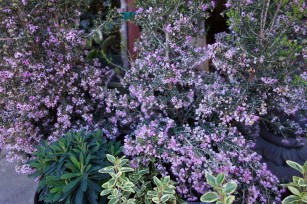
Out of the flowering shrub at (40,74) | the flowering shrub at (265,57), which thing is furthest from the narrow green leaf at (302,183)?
the flowering shrub at (40,74)

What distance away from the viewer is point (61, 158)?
1628mm

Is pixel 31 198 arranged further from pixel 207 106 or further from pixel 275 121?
pixel 275 121

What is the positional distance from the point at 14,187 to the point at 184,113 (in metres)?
1.49

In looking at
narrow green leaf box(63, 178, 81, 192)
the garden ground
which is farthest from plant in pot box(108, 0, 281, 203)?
the garden ground

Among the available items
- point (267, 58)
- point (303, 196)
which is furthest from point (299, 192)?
point (267, 58)

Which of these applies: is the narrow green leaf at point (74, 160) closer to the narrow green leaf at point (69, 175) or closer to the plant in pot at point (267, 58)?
the narrow green leaf at point (69, 175)

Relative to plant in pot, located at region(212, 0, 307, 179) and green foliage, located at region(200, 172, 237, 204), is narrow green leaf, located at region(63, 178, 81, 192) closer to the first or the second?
green foliage, located at region(200, 172, 237, 204)

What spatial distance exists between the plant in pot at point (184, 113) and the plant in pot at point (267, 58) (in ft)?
0.29

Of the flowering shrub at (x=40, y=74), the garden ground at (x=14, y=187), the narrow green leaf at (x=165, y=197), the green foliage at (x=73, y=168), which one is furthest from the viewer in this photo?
the garden ground at (x=14, y=187)

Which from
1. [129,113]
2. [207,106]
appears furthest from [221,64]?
[129,113]

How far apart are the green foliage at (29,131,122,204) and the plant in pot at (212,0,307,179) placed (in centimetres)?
82

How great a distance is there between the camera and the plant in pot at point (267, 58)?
171 cm

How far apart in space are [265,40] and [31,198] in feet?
6.36

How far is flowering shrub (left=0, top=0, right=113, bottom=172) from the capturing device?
2.03m
